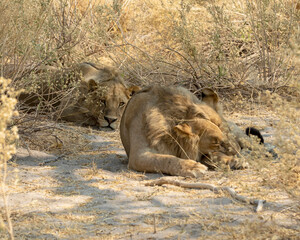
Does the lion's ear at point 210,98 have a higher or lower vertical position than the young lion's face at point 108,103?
higher

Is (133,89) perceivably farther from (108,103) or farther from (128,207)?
(128,207)

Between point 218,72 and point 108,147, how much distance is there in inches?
132

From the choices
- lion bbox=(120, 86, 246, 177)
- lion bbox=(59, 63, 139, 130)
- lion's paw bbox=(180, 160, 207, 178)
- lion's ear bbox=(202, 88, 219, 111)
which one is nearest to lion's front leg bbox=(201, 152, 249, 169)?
lion bbox=(120, 86, 246, 177)

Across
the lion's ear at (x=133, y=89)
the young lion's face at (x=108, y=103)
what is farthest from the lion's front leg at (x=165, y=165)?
the lion's ear at (x=133, y=89)

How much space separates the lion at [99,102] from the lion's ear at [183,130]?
9.07 ft

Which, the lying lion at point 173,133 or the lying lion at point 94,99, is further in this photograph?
A: the lying lion at point 94,99

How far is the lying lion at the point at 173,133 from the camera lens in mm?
5418

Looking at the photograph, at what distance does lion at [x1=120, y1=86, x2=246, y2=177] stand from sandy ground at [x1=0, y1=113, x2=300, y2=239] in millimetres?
198

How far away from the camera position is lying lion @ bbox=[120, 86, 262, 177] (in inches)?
213

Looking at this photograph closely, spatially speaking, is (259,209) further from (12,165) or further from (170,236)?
(12,165)

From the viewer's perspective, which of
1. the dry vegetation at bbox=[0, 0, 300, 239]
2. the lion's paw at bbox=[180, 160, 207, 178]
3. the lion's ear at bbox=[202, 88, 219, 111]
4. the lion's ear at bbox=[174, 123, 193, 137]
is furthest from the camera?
the lion's ear at bbox=[202, 88, 219, 111]

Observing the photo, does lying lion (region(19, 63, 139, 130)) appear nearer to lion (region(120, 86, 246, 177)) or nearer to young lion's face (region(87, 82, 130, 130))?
young lion's face (region(87, 82, 130, 130))

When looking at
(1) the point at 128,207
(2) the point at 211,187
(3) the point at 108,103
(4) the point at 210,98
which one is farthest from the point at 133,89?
(1) the point at 128,207

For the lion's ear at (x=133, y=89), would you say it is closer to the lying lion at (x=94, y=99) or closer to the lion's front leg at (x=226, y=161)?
the lying lion at (x=94, y=99)
